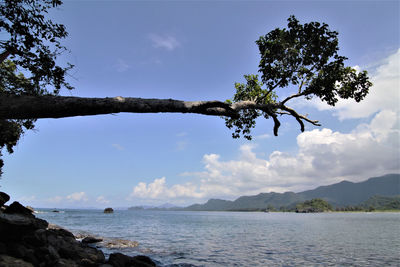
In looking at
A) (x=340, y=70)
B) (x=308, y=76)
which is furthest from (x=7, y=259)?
(x=340, y=70)

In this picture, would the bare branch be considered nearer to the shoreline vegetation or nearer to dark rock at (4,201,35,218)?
the shoreline vegetation

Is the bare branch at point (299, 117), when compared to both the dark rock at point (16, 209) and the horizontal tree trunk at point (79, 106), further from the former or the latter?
the dark rock at point (16, 209)

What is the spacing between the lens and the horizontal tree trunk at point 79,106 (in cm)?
810

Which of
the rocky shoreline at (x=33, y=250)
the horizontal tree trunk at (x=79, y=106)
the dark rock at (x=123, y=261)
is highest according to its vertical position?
the horizontal tree trunk at (x=79, y=106)

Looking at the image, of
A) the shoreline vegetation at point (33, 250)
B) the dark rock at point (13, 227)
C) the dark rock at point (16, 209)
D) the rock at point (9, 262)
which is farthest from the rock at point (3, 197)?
the rock at point (9, 262)

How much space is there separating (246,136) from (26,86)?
17.1m

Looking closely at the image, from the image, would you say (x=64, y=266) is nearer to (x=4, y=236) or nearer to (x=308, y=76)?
(x=4, y=236)

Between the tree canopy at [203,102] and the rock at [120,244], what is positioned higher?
the tree canopy at [203,102]

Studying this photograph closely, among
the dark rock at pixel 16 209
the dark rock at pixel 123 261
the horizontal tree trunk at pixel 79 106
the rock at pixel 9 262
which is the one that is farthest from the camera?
the dark rock at pixel 16 209

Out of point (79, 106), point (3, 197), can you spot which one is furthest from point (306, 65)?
point (3, 197)

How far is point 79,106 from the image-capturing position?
859 cm

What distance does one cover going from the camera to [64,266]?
452 inches

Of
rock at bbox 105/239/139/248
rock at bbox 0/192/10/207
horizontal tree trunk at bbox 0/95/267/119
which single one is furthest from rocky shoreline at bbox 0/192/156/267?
rock at bbox 105/239/139/248

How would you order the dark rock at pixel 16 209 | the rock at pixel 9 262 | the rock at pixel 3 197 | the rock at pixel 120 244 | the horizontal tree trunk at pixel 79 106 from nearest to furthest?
1. the horizontal tree trunk at pixel 79 106
2. the rock at pixel 9 262
3. the dark rock at pixel 16 209
4. the rock at pixel 3 197
5. the rock at pixel 120 244
